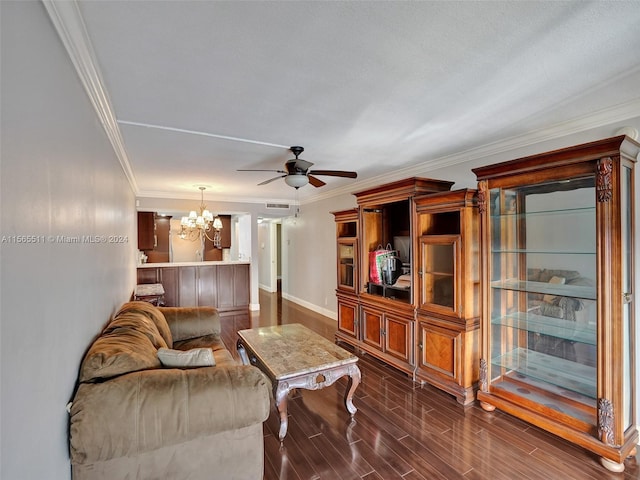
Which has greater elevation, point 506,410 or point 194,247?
point 194,247

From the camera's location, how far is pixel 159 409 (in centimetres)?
160

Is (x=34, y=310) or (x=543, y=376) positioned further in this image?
(x=543, y=376)

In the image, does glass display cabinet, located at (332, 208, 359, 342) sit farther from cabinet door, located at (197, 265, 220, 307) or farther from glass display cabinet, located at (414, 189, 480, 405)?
cabinet door, located at (197, 265, 220, 307)

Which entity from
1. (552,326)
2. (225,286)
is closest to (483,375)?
(552,326)

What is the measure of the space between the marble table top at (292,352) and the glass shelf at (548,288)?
151 cm

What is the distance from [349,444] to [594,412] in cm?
178

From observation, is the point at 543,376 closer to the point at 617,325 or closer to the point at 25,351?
the point at 617,325

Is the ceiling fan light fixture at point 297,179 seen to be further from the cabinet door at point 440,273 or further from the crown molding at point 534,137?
the crown molding at point 534,137

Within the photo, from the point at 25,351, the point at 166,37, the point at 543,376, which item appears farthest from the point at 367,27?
the point at 543,376

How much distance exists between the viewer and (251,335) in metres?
3.25

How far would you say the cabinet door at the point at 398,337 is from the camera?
3475 mm

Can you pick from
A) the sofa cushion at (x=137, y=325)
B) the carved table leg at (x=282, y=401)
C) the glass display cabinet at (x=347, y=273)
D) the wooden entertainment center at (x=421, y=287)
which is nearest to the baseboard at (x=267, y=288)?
the glass display cabinet at (x=347, y=273)

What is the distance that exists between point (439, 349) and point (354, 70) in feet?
8.62

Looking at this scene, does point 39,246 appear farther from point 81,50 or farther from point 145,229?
point 145,229
